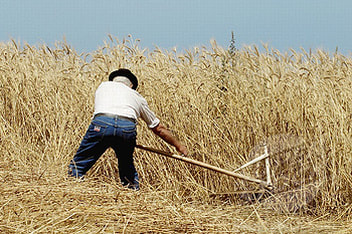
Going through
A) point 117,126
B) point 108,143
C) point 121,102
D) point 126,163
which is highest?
point 121,102

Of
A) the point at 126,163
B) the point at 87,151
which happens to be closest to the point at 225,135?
the point at 126,163

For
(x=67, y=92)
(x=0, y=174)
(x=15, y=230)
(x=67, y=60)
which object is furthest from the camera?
(x=67, y=60)

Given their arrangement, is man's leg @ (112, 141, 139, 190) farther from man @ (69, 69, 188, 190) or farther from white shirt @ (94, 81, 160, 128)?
white shirt @ (94, 81, 160, 128)

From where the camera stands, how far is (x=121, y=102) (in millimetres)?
4164

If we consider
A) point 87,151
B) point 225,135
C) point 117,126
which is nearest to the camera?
point 117,126

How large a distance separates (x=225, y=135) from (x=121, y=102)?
4.05ft

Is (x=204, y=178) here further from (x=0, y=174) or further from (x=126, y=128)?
(x=0, y=174)

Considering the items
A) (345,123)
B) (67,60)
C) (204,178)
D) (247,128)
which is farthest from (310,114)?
(67,60)

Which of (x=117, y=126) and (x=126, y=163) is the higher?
(x=117, y=126)

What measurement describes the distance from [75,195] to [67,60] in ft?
10.7

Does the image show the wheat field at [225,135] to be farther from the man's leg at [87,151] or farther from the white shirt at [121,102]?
the white shirt at [121,102]

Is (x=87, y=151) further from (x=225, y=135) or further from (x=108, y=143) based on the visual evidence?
(x=225, y=135)

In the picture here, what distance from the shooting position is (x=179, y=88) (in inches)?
196

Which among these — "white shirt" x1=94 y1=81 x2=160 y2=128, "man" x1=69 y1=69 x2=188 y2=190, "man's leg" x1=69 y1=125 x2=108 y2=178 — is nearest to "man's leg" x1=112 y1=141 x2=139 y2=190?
"man" x1=69 y1=69 x2=188 y2=190
